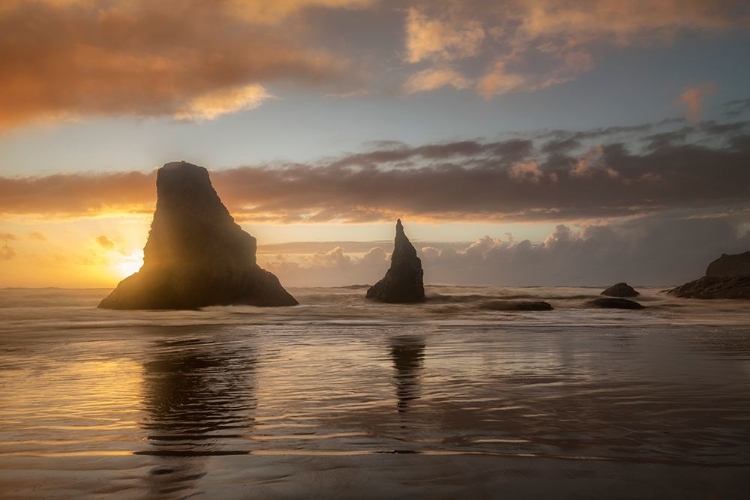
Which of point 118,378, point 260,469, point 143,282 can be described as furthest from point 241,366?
point 143,282

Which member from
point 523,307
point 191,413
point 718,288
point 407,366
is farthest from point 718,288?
point 191,413

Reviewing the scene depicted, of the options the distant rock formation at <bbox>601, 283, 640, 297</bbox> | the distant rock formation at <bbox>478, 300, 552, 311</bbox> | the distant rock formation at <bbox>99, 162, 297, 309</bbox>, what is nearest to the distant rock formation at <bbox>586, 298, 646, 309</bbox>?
the distant rock formation at <bbox>478, 300, 552, 311</bbox>

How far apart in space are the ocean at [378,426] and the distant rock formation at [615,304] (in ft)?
111

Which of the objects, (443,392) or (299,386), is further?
(299,386)

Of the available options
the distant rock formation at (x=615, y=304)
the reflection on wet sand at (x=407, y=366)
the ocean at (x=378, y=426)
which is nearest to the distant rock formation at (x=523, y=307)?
the distant rock formation at (x=615, y=304)

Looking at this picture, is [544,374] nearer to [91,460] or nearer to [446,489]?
[446,489]

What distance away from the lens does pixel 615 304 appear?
152 ft

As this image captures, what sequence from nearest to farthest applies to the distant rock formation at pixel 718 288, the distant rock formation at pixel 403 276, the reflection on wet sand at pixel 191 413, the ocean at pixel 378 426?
the ocean at pixel 378 426
the reflection on wet sand at pixel 191 413
the distant rock formation at pixel 403 276
the distant rock formation at pixel 718 288

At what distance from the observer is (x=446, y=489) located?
386 cm

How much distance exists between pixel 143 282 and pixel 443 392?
4107cm

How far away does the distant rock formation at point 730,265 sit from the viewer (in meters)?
87.3

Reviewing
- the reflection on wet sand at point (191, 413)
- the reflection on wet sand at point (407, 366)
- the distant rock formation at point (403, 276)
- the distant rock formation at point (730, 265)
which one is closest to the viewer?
the reflection on wet sand at point (191, 413)

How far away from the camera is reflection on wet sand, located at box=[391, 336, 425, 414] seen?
7.91 metres

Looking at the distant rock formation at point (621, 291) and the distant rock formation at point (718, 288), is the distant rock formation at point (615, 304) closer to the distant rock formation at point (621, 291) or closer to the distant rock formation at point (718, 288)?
the distant rock formation at point (621, 291)
